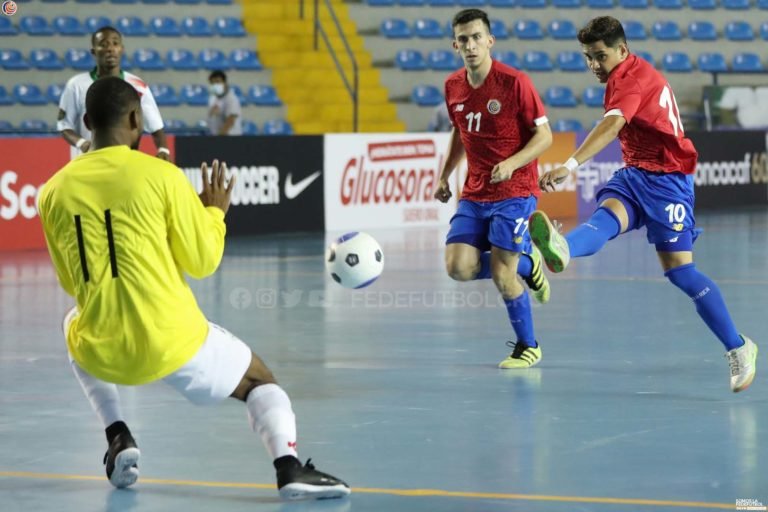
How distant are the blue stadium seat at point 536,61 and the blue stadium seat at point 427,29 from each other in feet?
5.97

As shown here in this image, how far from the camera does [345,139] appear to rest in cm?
2112

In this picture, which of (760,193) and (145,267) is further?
(760,193)

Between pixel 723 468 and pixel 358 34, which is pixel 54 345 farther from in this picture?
pixel 358 34

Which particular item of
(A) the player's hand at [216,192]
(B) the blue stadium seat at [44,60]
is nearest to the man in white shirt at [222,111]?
(B) the blue stadium seat at [44,60]

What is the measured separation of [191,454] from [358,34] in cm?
2260

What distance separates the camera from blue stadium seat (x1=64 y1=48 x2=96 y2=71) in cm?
2484

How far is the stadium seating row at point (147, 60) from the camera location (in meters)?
24.7

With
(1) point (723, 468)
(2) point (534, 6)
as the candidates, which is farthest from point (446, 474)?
(2) point (534, 6)

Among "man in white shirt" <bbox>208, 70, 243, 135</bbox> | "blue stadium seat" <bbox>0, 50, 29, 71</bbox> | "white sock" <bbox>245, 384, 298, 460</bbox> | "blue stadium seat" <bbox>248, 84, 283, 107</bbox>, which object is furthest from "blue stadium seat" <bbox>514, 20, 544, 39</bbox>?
"white sock" <bbox>245, 384, 298, 460</bbox>

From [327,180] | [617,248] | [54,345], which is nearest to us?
[54,345]

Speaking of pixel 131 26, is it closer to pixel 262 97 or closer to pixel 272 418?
pixel 262 97

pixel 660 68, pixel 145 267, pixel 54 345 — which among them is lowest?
pixel 54 345

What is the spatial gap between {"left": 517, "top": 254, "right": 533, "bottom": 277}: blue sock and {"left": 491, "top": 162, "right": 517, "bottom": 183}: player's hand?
984 mm

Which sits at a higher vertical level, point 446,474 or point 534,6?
point 534,6
